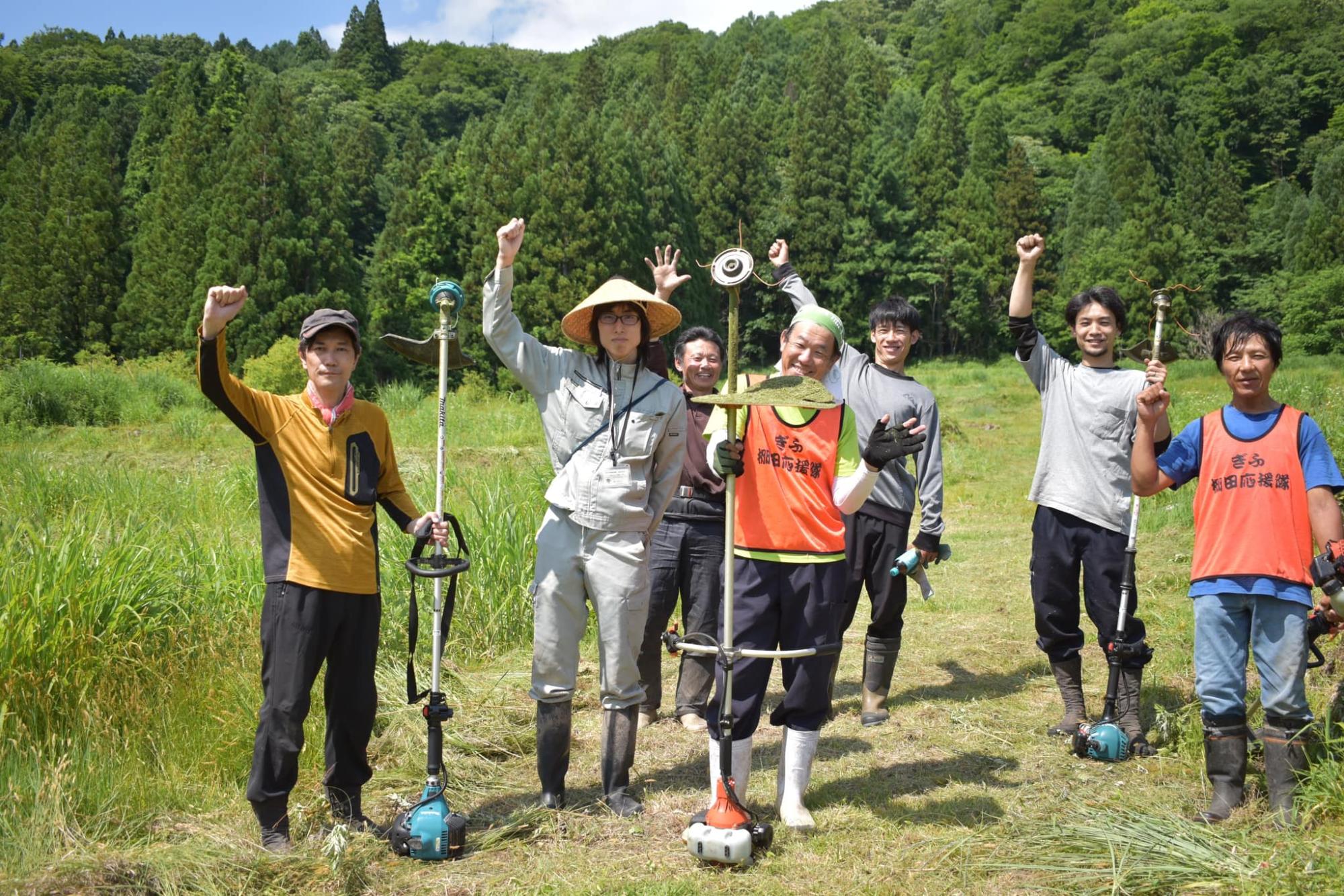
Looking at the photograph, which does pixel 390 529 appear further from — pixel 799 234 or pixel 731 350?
pixel 799 234

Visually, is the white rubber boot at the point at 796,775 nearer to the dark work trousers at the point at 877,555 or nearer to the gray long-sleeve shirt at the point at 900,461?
the dark work trousers at the point at 877,555

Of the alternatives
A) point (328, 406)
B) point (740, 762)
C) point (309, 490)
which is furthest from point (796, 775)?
point (328, 406)

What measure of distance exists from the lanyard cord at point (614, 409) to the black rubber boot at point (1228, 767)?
234cm

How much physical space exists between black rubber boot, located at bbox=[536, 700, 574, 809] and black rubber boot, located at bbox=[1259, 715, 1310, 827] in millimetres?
2448

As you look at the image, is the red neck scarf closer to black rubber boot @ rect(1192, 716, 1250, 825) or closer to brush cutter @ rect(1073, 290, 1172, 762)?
brush cutter @ rect(1073, 290, 1172, 762)

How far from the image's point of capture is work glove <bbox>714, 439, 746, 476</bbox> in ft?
11.7

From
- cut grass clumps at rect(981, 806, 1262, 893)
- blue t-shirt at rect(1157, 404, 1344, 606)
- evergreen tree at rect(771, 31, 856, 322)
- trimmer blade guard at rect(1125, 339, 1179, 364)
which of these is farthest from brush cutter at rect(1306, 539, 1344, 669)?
evergreen tree at rect(771, 31, 856, 322)

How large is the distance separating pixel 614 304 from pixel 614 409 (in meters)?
0.40

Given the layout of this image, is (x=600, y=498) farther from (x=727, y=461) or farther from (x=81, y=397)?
(x=81, y=397)

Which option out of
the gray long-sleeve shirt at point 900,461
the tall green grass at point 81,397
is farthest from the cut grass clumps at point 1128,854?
the tall green grass at point 81,397

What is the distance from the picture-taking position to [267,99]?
2953 cm

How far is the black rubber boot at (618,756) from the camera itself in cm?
405

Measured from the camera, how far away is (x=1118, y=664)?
462 centimetres

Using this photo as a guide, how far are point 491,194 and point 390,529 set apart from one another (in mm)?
33046
